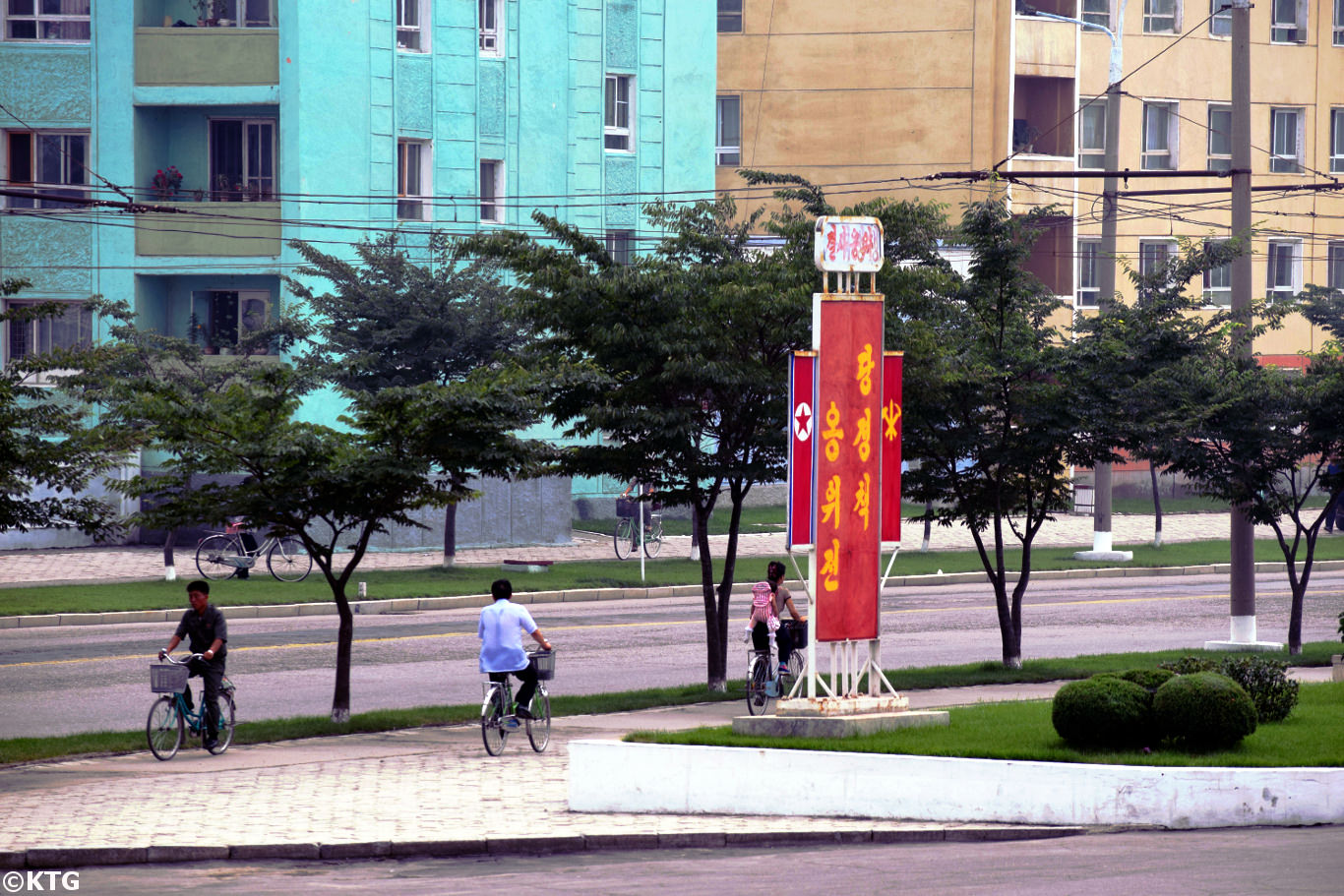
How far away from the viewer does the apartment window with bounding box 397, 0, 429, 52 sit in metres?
38.3

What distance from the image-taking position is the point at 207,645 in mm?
15461

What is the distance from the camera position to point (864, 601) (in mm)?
13695

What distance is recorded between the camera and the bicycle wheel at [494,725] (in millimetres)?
15195

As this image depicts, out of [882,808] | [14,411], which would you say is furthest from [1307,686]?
[14,411]

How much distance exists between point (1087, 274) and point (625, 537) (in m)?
24.2

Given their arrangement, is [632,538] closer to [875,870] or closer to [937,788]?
[937,788]

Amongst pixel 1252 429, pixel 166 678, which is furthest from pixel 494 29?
pixel 166 678

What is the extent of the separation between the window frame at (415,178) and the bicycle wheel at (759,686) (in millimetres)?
23722

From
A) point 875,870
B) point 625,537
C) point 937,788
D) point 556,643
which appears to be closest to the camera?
point 875,870

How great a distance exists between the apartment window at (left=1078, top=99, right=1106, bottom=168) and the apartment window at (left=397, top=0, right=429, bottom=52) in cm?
2323

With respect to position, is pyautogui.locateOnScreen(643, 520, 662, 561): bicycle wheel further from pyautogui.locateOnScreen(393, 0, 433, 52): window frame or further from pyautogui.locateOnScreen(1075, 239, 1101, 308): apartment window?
pyautogui.locateOnScreen(1075, 239, 1101, 308): apartment window

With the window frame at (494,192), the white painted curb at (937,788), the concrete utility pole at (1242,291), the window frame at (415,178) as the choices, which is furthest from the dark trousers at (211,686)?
the window frame at (494,192)

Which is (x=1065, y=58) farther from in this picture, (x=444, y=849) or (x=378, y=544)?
(x=444, y=849)

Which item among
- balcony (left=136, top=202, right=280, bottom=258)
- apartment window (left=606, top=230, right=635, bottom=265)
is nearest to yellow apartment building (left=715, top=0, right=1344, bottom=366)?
apartment window (left=606, top=230, right=635, bottom=265)
